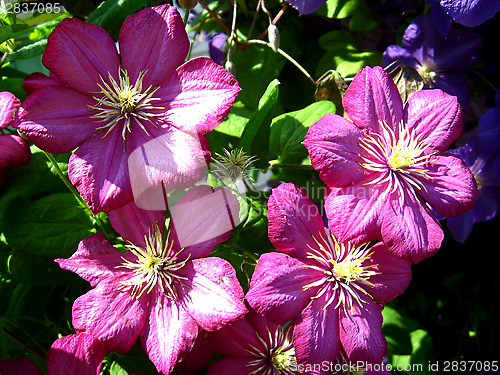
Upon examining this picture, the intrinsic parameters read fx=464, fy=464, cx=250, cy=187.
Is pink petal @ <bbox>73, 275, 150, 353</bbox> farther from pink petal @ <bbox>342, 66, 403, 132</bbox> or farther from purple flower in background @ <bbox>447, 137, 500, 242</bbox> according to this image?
purple flower in background @ <bbox>447, 137, 500, 242</bbox>

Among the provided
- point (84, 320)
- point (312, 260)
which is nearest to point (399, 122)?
point (312, 260)

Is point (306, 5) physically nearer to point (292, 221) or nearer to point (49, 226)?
point (292, 221)

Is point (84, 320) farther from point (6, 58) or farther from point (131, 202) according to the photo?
point (6, 58)

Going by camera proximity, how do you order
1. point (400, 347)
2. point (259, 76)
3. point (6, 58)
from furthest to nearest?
point (400, 347) → point (259, 76) → point (6, 58)

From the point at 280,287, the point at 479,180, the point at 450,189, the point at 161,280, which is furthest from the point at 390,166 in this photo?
the point at 479,180

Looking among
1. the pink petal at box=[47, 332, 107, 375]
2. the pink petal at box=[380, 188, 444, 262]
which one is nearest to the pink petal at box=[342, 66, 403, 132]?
the pink petal at box=[380, 188, 444, 262]

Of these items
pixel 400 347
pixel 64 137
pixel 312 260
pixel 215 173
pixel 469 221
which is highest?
pixel 64 137

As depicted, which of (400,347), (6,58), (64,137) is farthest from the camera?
(400,347)
